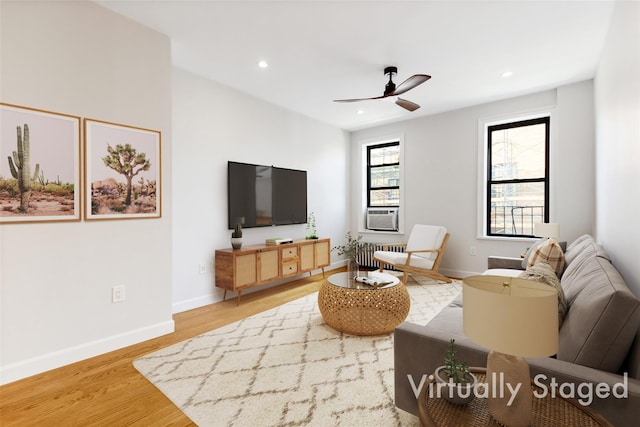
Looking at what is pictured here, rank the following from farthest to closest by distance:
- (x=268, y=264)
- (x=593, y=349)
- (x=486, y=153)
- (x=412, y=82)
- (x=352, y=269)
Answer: (x=486, y=153)
(x=268, y=264)
(x=352, y=269)
(x=412, y=82)
(x=593, y=349)

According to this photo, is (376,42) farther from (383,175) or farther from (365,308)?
(383,175)

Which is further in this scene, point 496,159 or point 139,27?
point 496,159

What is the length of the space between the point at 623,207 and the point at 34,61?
3939 millimetres

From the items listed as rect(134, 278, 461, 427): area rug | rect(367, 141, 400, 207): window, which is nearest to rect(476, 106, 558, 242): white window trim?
rect(367, 141, 400, 207): window

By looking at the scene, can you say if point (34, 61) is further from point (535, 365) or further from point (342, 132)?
point (342, 132)

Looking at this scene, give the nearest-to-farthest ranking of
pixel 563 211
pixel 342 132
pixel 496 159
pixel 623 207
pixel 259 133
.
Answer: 1. pixel 623 207
2. pixel 563 211
3. pixel 259 133
4. pixel 496 159
5. pixel 342 132

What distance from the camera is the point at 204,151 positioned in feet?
11.9

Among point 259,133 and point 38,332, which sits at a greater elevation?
point 259,133

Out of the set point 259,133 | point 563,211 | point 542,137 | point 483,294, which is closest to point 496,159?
point 542,137

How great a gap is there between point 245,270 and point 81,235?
66.0 inches

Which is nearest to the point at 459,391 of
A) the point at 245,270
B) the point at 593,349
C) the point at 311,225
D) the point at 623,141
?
the point at 593,349

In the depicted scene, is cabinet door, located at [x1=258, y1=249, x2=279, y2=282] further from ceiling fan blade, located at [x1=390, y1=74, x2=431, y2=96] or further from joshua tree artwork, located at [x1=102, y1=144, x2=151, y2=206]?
ceiling fan blade, located at [x1=390, y1=74, x2=431, y2=96]

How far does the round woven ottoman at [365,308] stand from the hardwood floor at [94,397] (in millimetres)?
1358

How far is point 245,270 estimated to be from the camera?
11.9 ft
